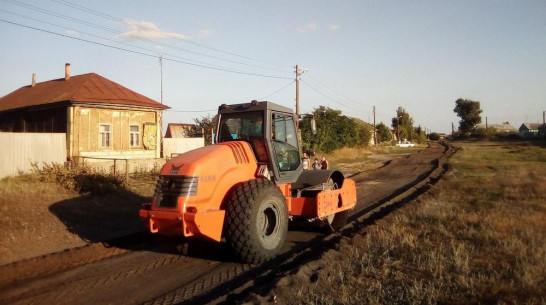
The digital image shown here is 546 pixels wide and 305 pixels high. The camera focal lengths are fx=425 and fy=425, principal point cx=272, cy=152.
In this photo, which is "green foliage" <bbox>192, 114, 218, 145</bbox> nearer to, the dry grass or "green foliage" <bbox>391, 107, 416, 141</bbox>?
→ the dry grass

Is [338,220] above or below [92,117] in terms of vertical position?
below

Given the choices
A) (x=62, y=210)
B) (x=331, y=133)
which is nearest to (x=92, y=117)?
(x=62, y=210)

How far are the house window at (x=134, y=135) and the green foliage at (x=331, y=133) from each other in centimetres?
1537

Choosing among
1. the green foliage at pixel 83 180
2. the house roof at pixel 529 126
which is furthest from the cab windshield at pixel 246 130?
the house roof at pixel 529 126

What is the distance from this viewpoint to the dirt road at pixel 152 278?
17.7 ft

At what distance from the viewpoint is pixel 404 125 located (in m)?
97.4

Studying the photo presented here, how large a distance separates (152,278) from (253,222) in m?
1.67

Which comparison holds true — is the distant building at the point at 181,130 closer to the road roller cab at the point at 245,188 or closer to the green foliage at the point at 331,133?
the green foliage at the point at 331,133

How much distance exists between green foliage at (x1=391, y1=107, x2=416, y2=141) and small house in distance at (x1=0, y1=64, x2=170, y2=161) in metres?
79.0

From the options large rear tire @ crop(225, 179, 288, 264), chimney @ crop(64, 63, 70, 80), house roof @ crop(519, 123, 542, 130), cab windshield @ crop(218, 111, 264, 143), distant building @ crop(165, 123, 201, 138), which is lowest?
large rear tire @ crop(225, 179, 288, 264)

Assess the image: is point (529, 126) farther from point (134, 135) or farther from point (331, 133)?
point (134, 135)

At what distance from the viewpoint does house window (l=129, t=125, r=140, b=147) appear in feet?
71.5

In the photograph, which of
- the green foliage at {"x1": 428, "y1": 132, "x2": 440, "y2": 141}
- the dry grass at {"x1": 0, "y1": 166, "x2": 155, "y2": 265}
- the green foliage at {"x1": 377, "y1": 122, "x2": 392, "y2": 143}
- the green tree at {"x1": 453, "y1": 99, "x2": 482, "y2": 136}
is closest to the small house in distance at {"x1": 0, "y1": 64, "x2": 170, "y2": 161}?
the dry grass at {"x1": 0, "y1": 166, "x2": 155, "y2": 265}

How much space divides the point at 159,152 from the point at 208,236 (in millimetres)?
18171
